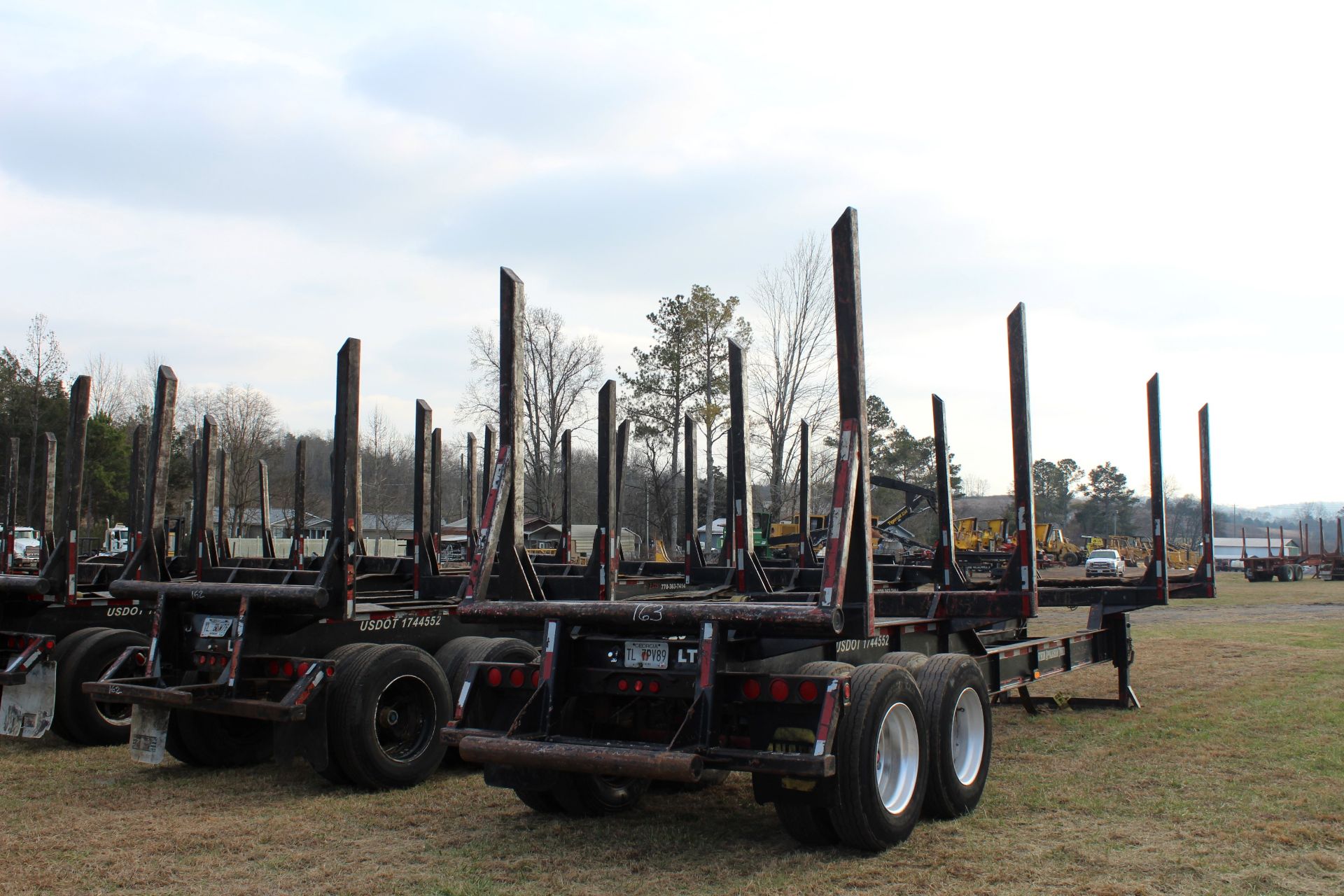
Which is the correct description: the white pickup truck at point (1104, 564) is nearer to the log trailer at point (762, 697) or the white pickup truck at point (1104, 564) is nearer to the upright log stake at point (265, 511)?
the upright log stake at point (265, 511)

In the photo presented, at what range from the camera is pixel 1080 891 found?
15.4 feet

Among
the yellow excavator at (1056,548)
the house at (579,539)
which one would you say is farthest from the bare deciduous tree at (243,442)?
the yellow excavator at (1056,548)

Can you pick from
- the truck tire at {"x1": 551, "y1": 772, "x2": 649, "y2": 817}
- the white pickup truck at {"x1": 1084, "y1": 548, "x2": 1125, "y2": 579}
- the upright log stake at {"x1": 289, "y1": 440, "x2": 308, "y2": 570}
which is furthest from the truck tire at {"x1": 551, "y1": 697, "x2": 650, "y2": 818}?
the white pickup truck at {"x1": 1084, "y1": 548, "x2": 1125, "y2": 579}

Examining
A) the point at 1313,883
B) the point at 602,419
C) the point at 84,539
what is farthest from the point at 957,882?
the point at 84,539

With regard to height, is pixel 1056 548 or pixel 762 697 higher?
pixel 1056 548

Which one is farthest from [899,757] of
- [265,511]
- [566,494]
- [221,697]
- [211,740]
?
[265,511]

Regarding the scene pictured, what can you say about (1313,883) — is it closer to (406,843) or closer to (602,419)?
(406,843)

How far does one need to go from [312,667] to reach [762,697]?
3559 millimetres

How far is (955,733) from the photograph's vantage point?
6.27 meters

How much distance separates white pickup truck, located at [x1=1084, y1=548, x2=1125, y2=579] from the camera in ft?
142

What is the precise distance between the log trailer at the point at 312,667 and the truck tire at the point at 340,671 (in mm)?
11

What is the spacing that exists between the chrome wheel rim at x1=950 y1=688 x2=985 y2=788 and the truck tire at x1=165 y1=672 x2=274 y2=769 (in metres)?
5.34

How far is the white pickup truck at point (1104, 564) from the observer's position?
43375 mm

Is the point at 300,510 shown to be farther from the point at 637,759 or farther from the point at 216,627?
the point at 637,759
